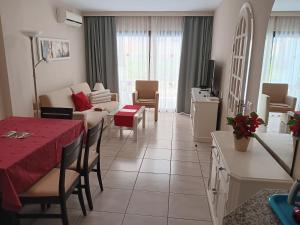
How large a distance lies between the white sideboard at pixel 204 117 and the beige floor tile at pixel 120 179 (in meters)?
1.64

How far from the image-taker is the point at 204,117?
4.20 meters

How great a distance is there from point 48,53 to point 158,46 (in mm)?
2749

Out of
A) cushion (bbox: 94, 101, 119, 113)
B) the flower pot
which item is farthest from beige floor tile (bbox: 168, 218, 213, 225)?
cushion (bbox: 94, 101, 119, 113)

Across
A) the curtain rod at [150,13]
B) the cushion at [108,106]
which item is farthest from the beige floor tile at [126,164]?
the curtain rod at [150,13]

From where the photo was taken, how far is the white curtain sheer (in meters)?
5.96

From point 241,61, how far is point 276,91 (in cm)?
114

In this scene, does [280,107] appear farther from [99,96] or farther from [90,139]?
[99,96]

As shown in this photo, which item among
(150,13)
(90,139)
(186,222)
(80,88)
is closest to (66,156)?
(90,139)

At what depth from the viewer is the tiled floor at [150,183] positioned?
2.29 meters

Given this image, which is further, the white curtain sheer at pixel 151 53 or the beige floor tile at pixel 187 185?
the white curtain sheer at pixel 151 53

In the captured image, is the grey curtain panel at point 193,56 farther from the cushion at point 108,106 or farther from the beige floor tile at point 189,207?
the beige floor tile at point 189,207

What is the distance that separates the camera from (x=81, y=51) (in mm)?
5969

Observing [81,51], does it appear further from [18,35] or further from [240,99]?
[240,99]

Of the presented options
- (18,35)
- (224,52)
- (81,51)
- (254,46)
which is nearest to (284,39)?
(254,46)
